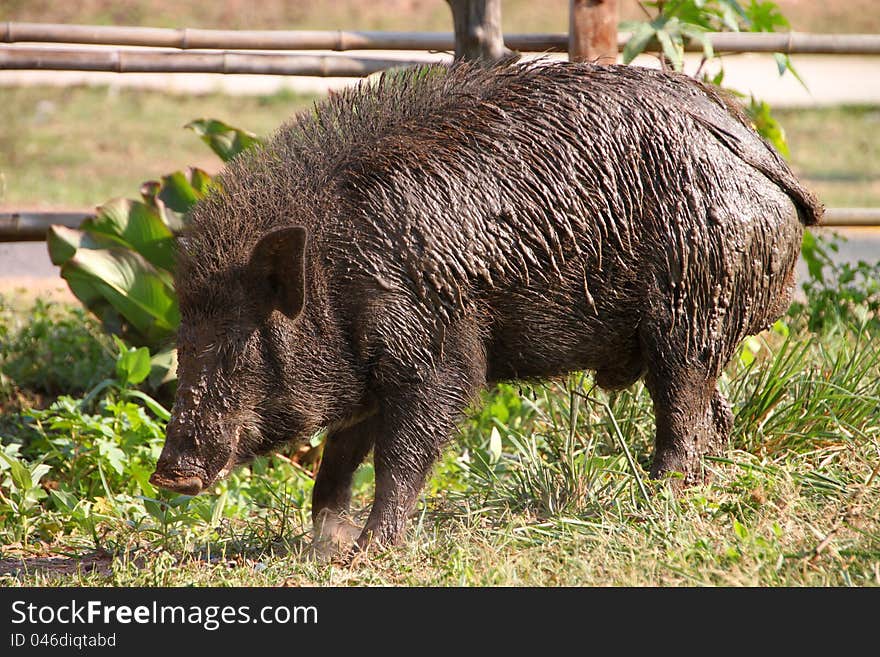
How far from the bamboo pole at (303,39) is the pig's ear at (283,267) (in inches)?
116

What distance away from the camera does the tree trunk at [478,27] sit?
17.6ft

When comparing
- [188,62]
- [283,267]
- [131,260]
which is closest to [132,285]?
[131,260]

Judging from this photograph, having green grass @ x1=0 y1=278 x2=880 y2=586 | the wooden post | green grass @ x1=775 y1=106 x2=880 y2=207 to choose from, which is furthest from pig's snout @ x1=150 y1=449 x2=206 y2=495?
green grass @ x1=775 y1=106 x2=880 y2=207

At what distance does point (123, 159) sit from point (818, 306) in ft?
31.3

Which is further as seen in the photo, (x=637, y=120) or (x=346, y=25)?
(x=346, y=25)

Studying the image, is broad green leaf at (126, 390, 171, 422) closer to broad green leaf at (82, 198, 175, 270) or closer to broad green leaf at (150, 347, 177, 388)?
broad green leaf at (150, 347, 177, 388)

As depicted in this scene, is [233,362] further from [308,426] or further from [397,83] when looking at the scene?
[397,83]

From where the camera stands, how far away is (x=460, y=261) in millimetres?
3566

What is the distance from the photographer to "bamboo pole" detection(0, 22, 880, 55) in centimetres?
606

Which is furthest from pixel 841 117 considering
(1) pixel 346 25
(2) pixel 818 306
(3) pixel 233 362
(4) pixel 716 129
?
(3) pixel 233 362

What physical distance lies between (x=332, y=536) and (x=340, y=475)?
21cm

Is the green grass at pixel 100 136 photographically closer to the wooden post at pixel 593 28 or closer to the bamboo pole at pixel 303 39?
the bamboo pole at pixel 303 39

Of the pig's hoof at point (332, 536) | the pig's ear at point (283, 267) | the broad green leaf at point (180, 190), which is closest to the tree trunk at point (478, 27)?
the broad green leaf at point (180, 190)

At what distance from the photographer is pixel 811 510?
378 cm
